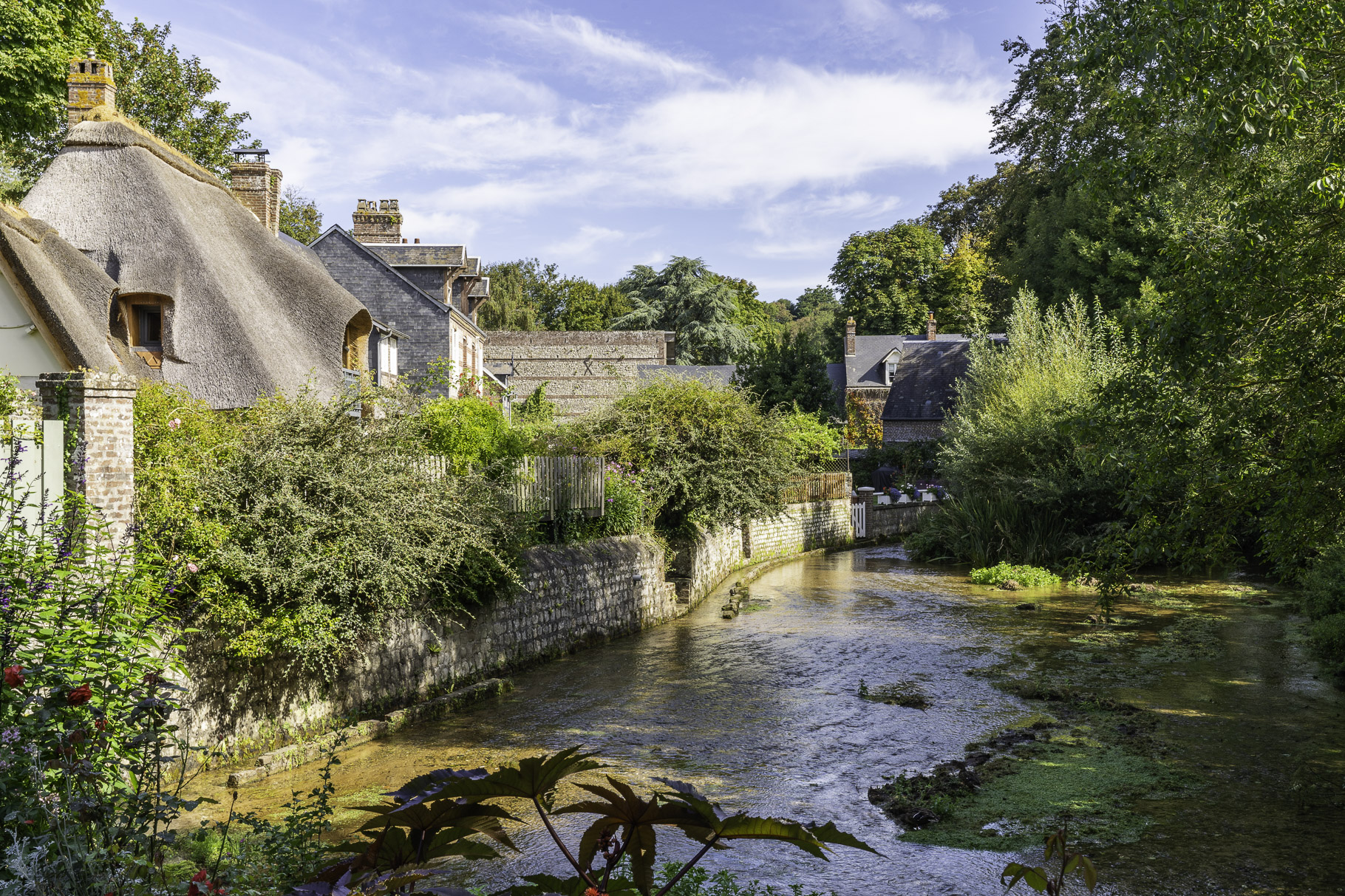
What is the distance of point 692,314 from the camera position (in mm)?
54312

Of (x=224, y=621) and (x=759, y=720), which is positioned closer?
(x=224, y=621)

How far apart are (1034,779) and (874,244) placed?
56.1 meters

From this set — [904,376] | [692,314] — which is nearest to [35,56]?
[692,314]

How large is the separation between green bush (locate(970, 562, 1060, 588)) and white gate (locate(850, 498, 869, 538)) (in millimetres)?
9536

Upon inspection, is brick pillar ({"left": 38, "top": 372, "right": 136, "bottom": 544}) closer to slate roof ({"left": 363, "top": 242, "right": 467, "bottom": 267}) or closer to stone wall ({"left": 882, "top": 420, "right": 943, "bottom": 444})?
slate roof ({"left": 363, "top": 242, "right": 467, "bottom": 267})

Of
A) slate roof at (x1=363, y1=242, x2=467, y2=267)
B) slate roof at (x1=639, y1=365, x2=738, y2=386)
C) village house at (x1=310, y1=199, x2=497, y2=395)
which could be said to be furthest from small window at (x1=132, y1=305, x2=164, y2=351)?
slate roof at (x1=639, y1=365, x2=738, y2=386)

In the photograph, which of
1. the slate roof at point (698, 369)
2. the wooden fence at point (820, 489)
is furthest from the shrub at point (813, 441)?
the slate roof at point (698, 369)

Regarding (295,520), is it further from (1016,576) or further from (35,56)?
(1016,576)

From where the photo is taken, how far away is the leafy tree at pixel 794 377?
130ft

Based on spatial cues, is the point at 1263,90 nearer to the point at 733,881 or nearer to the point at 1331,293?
the point at 1331,293

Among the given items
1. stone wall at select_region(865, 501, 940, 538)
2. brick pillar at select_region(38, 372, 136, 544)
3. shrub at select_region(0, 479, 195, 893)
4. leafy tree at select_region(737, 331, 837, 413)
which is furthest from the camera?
leafy tree at select_region(737, 331, 837, 413)

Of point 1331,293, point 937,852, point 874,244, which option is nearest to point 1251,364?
point 1331,293

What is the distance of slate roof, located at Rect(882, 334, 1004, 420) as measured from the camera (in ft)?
158

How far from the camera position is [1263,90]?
611 cm
